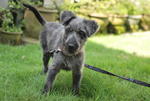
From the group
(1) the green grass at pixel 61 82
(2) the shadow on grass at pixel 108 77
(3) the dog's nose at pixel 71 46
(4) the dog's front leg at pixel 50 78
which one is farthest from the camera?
(2) the shadow on grass at pixel 108 77

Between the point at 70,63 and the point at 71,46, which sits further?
the point at 70,63

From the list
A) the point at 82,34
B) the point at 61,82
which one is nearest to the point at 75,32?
the point at 82,34

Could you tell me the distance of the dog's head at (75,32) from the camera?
10.7 feet

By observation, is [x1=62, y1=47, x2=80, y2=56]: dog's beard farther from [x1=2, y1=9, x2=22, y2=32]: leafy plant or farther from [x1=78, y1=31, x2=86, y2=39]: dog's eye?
[x1=2, y1=9, x2=22, y2=32]: leafy plant

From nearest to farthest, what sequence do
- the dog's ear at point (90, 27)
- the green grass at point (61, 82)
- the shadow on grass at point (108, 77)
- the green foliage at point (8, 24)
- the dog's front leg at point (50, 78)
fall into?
1. the dog's ear at point (90, 27)
2. the green grass at point (61, 82)
3. the dog's front leg at point (50, 78)
4. the shadow on grass at point (108, 77)
5. the green foliage at point (8, 24)

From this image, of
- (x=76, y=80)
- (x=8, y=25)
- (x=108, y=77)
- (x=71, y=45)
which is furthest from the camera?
(x=8, y=25)

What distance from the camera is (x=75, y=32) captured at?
3285mm

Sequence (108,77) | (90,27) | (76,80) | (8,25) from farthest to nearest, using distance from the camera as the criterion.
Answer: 1. (8,25)
2. (108,77)
3. (76,80)
4. (90,27)

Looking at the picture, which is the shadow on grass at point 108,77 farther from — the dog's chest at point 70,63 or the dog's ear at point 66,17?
the dog's ear at point 66,17

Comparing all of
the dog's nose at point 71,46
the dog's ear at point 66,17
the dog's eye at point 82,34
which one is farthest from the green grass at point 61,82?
the dog's ear at point 66,17

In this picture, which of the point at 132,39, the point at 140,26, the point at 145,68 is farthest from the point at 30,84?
the point at 140,26

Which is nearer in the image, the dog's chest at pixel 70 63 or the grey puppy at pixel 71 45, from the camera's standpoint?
the grey puppy at pixel 71 45

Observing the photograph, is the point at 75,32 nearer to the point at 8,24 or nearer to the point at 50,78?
the point at 50,78

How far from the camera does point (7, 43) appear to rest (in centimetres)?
725
